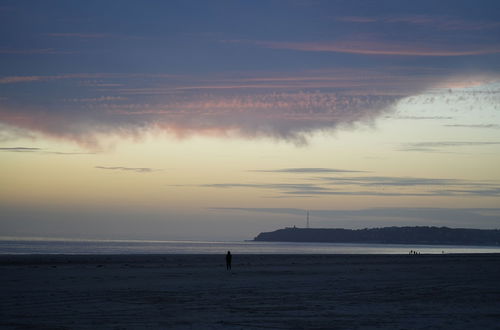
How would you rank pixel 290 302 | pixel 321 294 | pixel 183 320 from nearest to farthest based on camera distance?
pixel 183 320 → pixel 290 302 → pixel 321 294

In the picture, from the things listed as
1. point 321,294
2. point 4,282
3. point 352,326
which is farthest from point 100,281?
point 352,326

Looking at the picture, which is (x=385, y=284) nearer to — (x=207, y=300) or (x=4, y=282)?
(x=207, y=300)

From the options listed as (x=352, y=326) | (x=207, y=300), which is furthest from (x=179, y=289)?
(x=352, y=326)

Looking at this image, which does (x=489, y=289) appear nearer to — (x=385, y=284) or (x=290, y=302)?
(x=385, y=284)

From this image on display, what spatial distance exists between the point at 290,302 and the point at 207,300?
10.3 feet

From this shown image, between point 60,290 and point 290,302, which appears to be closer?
point 290,302

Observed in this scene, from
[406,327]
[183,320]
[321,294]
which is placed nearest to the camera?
[406,327]

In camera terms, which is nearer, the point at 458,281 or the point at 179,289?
the point at 179,289

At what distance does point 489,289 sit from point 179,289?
14.6 m

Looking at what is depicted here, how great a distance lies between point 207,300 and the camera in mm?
22562

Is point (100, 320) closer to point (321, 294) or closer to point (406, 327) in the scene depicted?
point (406, 327)

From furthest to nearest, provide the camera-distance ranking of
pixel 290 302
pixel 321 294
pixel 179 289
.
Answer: pixel 179 289
pixel 321 294
pixel 290 302

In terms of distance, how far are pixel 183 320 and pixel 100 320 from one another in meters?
2.36

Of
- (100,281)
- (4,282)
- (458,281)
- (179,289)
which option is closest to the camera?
(179,289)
